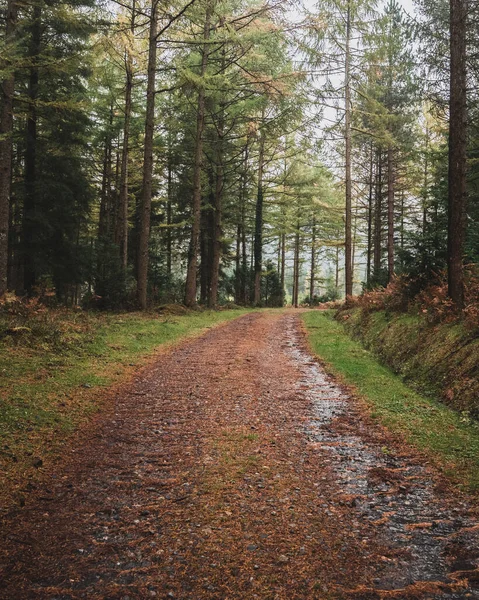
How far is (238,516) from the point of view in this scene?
3.09 m

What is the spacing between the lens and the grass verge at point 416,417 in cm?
404

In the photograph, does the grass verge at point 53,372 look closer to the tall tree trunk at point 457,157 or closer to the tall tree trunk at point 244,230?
the tall tree trunk at point 457,157

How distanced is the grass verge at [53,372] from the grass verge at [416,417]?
4.08 metres

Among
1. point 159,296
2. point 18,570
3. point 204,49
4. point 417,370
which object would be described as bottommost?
point 18,570

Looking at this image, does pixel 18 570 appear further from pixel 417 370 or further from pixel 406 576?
pixel 417 370

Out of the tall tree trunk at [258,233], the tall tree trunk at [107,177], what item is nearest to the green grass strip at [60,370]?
the tall tree trunk at [107,177]

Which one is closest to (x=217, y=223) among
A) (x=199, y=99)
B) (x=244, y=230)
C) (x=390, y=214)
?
(x=199, y=99)

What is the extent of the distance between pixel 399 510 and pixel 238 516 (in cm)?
136

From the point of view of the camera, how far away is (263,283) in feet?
112

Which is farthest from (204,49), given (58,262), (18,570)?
(18,570)

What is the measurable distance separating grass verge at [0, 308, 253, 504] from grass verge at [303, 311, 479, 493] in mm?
4081

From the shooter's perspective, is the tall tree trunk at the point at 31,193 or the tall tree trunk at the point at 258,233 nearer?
the tall tree trunk at the point at 31,193

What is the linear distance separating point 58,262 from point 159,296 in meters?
6.13

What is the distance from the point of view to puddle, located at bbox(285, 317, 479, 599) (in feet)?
8.33
